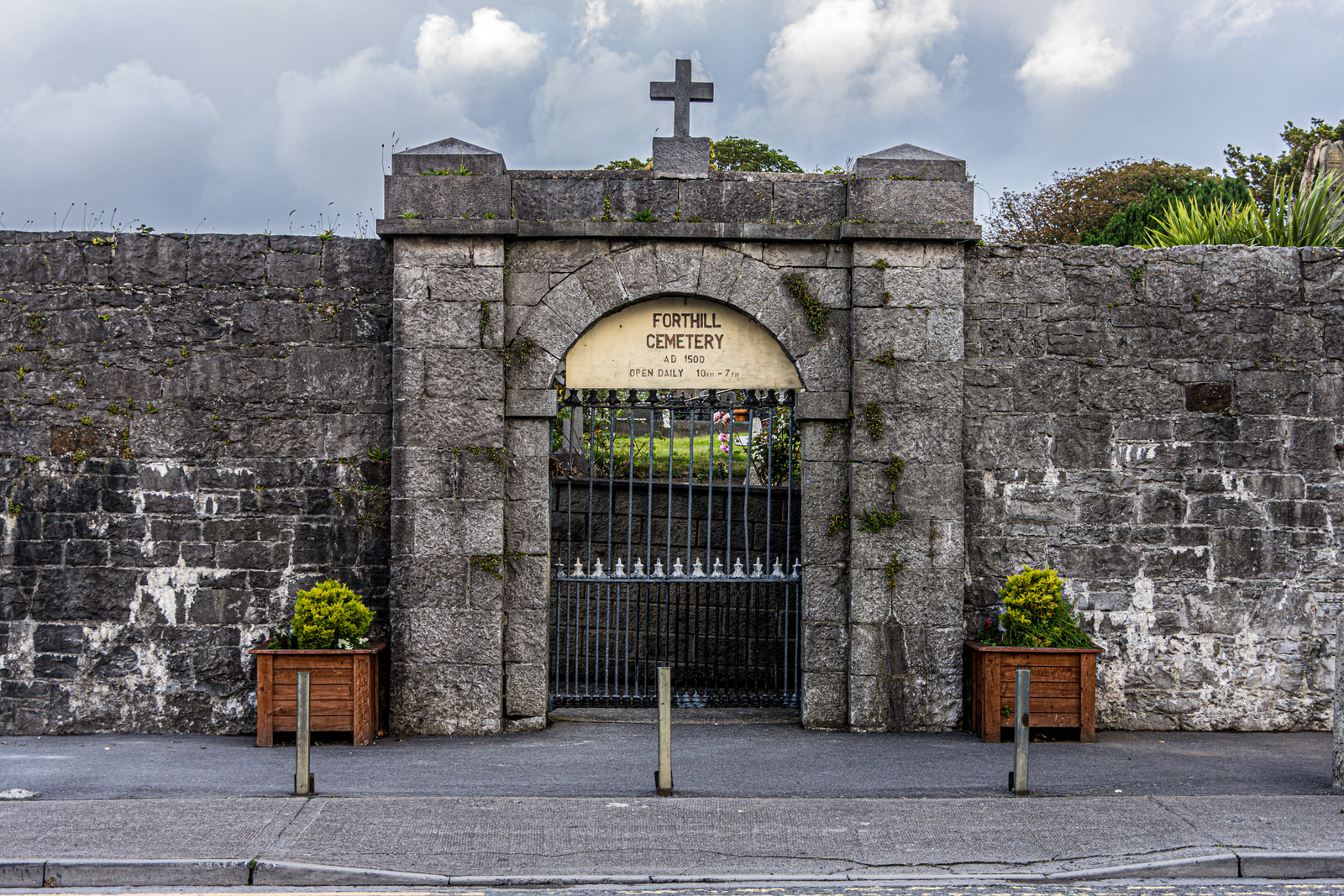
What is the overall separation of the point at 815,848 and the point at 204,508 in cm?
515

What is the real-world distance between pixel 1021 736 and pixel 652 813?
2.11m

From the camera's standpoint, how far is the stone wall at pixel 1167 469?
7.76 m

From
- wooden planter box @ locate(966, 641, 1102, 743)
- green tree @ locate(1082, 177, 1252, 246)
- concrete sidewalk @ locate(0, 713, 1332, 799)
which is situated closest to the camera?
concrete sidewalk @ locate(0, 713, 1332, 799)

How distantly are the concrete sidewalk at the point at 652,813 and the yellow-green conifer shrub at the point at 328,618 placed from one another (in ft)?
2.38

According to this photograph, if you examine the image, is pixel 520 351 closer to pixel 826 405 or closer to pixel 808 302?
pixel 808 302

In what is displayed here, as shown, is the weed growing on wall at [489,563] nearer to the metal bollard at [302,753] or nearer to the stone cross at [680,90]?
the metal bollard at [302,753]

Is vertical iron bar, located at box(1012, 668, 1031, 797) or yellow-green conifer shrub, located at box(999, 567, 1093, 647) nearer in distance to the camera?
vertical iron bar, located at box(1012, 668, 1031, 797)

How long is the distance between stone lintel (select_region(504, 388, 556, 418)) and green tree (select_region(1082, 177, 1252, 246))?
1506 cm

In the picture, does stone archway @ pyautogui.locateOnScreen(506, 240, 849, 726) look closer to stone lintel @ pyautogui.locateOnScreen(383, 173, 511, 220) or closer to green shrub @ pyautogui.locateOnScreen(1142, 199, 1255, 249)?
stone lintel @ pyautogui.locateOnScreen(383, 173, 511, 220)

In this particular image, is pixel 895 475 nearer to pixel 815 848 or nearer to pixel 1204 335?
pixel 1204 335

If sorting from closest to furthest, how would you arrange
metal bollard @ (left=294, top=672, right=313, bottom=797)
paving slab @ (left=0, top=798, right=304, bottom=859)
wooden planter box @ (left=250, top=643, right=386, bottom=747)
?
paving slab @ (left=0, top=798, right=304, bottom=859), metal bollard @ (left=294, top=672, right=313, bottom=797), wooden planter box @ (left=250, top=643, right=386, bottom=747)

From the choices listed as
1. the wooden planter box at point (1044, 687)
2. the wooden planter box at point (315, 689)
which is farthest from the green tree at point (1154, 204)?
the wooden planter box at point (315, 689)

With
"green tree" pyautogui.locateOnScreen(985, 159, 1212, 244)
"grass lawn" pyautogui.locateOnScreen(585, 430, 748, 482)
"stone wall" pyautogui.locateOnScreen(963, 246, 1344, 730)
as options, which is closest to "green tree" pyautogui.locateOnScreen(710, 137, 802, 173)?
"green tree" pyautogui.locateOnScreen(985, 159, 1212, 244)

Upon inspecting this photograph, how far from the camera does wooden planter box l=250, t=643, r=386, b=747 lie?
6953 mm
